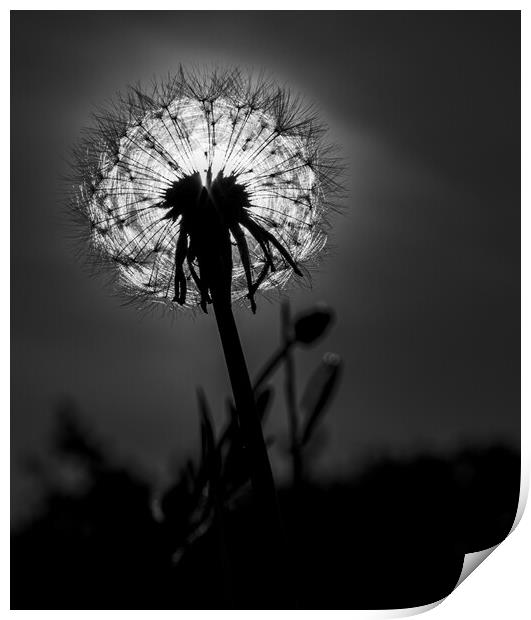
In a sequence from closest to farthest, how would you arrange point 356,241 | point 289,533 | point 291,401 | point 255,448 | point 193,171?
point 255,448 → point 291,401 → point 289,533 → point 193,171 → point 356,241

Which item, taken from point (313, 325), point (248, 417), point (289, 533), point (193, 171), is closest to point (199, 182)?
point (193, 171)

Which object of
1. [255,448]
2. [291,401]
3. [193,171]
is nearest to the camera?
[255,448]

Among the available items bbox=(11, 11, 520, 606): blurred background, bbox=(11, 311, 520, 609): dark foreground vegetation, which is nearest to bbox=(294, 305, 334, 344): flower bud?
bbox=(11, 311, 520, 609): dark foreground vegetation

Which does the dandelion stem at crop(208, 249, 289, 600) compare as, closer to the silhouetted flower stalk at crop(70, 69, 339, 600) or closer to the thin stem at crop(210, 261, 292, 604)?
the thin stem at crop(210, 261, 292, 604)

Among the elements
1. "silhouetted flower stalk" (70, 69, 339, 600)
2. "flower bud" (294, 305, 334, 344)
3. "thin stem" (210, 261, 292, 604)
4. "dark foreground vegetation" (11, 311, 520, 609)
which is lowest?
"dark foreground vegetation" (11, 311, 520, 609)

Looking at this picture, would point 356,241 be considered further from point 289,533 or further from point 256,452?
point 256,452
